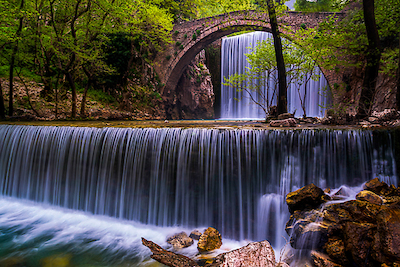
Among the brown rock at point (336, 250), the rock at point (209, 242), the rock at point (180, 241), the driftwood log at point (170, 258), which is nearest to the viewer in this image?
the brown rock at point (336, 250)

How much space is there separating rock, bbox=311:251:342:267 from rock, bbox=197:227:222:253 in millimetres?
1499

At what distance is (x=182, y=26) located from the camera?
54.3 ft

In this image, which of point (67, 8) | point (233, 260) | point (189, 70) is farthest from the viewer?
point (189, 70)

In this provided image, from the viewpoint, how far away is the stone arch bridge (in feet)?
43.3

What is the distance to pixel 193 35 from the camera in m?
15.9

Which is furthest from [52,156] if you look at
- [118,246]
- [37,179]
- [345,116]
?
[345,116]

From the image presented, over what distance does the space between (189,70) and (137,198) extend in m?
16.0

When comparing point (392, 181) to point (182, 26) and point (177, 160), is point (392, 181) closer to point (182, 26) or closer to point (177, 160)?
point (177, 160)

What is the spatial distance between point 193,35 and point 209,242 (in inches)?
592

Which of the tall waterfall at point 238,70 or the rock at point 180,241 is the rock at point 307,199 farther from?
the tall waterfall at point 238,70

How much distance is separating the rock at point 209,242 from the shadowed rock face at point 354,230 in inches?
47.4

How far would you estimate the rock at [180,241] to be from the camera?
3.71m

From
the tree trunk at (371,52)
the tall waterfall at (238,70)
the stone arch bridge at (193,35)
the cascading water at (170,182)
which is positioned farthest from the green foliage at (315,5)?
the cascading water at (170,182)

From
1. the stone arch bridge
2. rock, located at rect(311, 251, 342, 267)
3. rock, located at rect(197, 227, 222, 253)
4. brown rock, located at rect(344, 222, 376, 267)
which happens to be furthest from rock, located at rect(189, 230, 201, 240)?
the stone arch bridge
